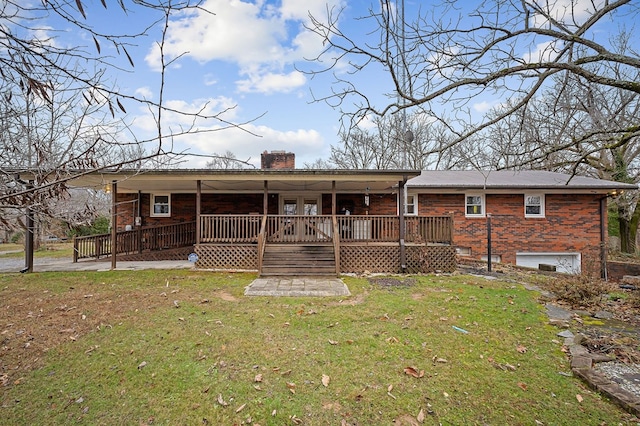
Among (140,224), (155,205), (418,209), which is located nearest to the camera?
(140,224)

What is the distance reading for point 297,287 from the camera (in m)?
7.70

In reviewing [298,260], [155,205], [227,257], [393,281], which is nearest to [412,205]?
[393,281]

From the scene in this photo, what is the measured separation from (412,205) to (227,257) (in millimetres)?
8321

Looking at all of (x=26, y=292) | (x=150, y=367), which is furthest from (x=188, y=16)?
(x=26, y=292)

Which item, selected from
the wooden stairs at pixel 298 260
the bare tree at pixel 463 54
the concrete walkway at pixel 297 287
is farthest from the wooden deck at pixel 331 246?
the bare tree at pixel 463 54

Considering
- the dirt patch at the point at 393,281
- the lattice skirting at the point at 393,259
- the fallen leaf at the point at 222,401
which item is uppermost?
the lattice skirting at the point at 393,259

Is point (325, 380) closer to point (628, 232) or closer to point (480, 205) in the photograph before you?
point (480, 205)

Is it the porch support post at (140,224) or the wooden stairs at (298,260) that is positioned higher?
the porch support post at (140,224)

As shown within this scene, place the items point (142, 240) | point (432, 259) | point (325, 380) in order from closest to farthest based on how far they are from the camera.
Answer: point (325, 380) < point (432, 259) < point (142, 240)

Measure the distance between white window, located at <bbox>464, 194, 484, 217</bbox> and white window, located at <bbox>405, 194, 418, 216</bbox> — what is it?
7.38 ft

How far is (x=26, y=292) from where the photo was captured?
23.3 ft

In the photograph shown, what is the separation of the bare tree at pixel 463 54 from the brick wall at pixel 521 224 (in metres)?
9.65

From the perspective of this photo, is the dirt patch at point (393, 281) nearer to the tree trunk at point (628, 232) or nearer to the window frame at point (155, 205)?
the window frame at point (155, 205)

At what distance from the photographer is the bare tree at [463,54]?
376 cm
